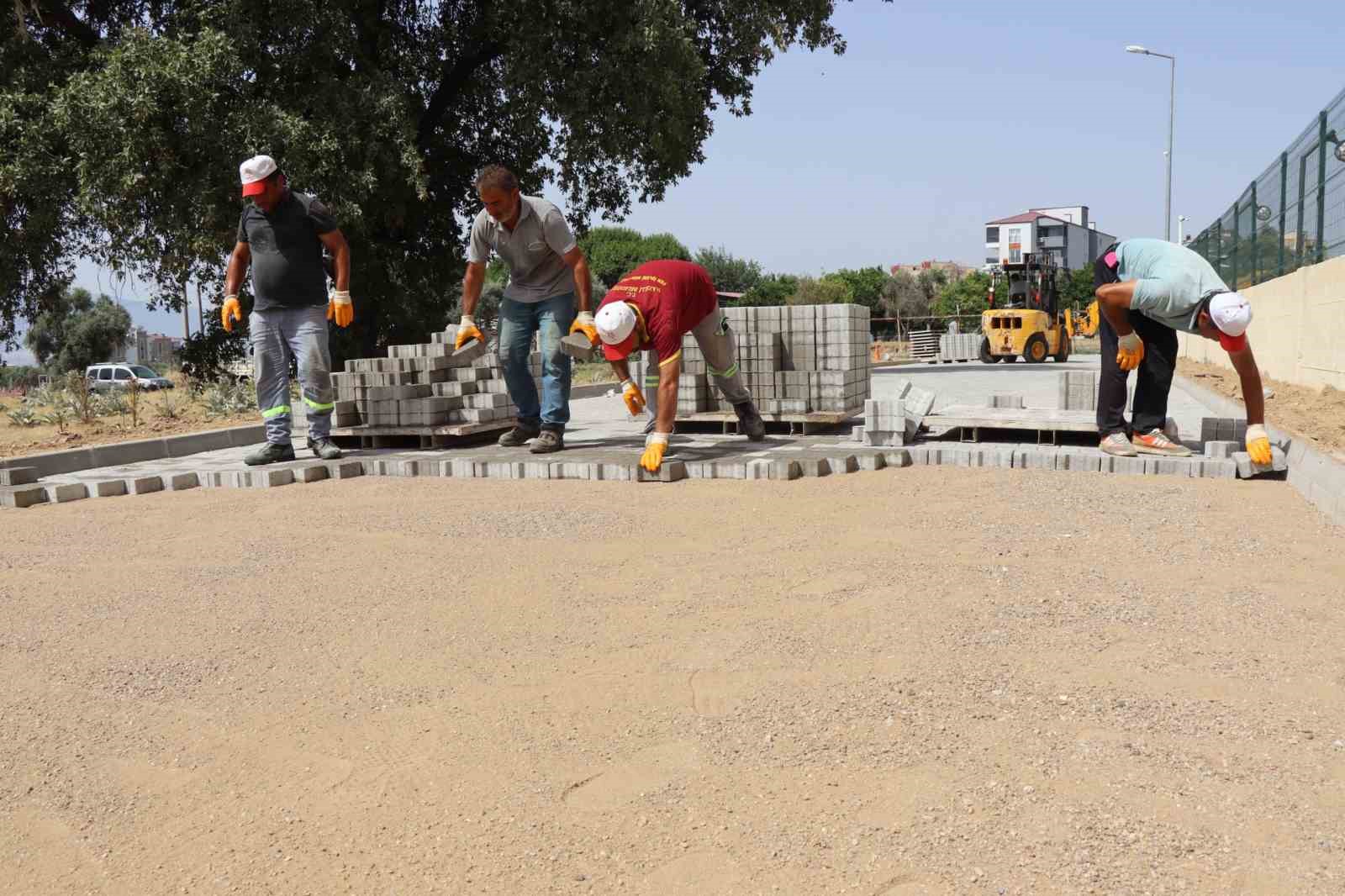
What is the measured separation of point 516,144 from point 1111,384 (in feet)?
39.5

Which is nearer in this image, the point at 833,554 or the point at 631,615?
the point at 631,615

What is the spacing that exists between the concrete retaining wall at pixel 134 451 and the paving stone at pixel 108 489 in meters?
2.00

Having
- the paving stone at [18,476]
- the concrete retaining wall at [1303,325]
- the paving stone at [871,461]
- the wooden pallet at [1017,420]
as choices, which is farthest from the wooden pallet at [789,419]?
the paving stone at [18,476]

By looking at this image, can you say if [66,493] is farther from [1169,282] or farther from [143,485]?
[1169,282]

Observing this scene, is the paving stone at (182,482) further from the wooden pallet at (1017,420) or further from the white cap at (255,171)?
the wooden pallet at (1017,420)

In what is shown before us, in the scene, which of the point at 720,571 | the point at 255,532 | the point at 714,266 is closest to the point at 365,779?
the point at 720,571

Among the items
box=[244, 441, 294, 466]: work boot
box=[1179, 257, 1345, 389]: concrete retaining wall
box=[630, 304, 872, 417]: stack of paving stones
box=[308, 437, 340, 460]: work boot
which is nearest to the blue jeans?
box=[630, 304, 872, 417]: stack of paving stones

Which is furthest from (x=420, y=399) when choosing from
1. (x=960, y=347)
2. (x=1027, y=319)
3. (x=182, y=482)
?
(x=960, y=347)

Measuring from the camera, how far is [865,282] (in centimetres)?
6519

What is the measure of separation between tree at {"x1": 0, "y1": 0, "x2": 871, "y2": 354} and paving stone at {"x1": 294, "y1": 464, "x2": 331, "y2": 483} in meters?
6.39

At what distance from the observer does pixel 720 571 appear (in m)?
4.25

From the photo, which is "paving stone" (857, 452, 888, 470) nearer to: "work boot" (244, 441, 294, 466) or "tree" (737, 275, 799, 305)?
"work boot" (244, 441, 294, 466)

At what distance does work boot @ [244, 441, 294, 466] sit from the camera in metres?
7.98

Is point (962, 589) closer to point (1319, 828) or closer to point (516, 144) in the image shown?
point (1319, 828)
